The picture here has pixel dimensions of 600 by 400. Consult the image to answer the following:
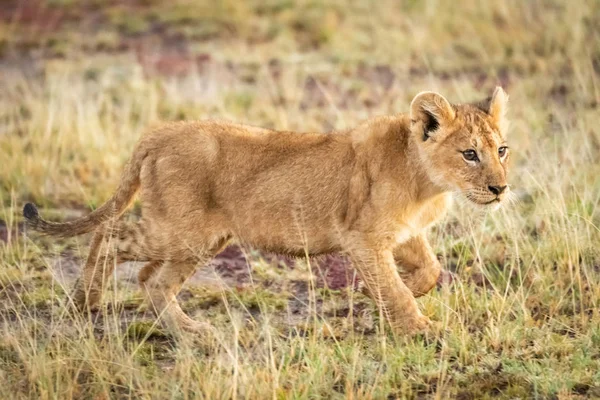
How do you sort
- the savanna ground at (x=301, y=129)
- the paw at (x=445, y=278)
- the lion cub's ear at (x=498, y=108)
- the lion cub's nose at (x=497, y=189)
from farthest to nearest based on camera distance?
the paw at (x=445, y=278)
the lion cub's ear at (x=498, y=108)
the lion cub's nose at (x=497, y=189)
the savanna ground at (x=301, y=129)

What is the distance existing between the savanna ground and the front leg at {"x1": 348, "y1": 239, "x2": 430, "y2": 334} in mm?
123

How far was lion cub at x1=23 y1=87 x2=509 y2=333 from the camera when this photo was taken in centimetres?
646

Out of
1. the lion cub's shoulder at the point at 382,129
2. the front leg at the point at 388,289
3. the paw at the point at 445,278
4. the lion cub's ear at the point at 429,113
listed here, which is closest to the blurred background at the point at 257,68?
the paw at the point at 445,278

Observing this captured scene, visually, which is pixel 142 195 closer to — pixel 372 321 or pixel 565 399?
pixel 372 321

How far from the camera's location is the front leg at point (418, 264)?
688 cm

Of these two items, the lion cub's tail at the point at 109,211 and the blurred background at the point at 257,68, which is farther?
the blurred background at the point at 257,68

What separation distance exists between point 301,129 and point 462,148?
16.5ft

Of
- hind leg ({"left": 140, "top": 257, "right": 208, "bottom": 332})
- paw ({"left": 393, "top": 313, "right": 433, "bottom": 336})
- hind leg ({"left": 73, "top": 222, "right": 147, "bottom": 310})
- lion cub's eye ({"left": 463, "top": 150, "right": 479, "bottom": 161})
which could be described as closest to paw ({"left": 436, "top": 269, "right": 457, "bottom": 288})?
paw ({"left": 393, "top": 313, "right": 433, "bottom": 336})

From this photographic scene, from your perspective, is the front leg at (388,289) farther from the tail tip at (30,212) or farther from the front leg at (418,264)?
the tail tip at (30,212)

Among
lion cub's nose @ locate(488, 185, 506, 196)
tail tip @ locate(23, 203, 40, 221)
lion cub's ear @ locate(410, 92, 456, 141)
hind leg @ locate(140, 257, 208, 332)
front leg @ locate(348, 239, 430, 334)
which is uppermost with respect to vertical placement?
lion cub's ear @ locate(410, 92, 456, 141)

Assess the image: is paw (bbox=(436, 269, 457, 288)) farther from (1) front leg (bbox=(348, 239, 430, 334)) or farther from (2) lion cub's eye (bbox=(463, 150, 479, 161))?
(2) lion cub's eye (bbox=(463, 150, 479, 161))

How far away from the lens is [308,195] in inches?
267

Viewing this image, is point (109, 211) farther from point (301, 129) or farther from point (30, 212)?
point (301, 129)

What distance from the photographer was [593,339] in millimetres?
6371
